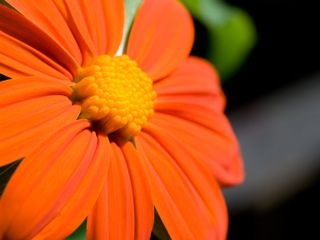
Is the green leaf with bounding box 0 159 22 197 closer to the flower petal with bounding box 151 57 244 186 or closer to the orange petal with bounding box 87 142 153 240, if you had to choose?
the orange petal with bounding box 87 142 153 240

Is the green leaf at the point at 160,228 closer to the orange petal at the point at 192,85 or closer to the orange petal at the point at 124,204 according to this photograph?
the orange petal at the point at 124,204

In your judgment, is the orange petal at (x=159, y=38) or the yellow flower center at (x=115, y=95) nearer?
the yellow flower center at (x=115, y=95)

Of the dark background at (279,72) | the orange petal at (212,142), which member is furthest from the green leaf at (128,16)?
the dark background at (279,72)

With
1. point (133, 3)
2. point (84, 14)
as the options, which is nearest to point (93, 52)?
point (84, 14)

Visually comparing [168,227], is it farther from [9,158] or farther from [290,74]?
[290,74]


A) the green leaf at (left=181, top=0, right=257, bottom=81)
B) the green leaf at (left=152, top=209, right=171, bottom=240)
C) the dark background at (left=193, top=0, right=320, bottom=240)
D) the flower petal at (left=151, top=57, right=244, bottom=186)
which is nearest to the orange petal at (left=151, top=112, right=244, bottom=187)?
the flower petal at (left=151, top=57, right=244, bottom=186)

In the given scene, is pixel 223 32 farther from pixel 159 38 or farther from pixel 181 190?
pixel 181 190

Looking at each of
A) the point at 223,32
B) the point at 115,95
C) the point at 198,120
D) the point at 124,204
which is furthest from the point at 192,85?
the point at 223,32
